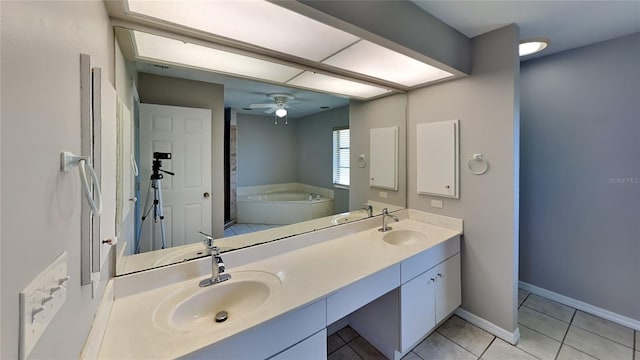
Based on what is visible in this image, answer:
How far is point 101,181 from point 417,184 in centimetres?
239

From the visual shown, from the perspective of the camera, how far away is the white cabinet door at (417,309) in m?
1.71

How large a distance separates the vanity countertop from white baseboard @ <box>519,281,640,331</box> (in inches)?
51.4

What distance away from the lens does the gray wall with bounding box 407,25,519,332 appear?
191 centimetres

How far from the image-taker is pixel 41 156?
1.68 ft

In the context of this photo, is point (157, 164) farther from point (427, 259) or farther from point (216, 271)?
point (427, 259)

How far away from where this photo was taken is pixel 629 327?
209 centimetres

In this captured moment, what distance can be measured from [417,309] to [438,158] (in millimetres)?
1306

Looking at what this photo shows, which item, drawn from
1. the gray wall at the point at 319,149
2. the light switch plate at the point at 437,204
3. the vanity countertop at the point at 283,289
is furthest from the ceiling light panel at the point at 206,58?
the light switch plate at the point at 437,204

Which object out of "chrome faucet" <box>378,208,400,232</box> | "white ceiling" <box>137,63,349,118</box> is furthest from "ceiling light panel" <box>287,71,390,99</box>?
"chrome faucet" <box>378,208,400,232</box>

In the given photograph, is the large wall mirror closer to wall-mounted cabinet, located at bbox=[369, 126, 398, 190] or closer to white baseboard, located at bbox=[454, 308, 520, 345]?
wall-mounted cabinet, located at bbox=[369, 126, 398, 190]

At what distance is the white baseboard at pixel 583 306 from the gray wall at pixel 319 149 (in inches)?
86.6

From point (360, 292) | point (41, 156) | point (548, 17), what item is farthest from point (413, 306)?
point (548, 17)

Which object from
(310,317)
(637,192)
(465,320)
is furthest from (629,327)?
(310,317)

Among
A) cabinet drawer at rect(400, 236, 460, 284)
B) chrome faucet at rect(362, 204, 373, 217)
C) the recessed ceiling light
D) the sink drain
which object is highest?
the recessed ceiling light
